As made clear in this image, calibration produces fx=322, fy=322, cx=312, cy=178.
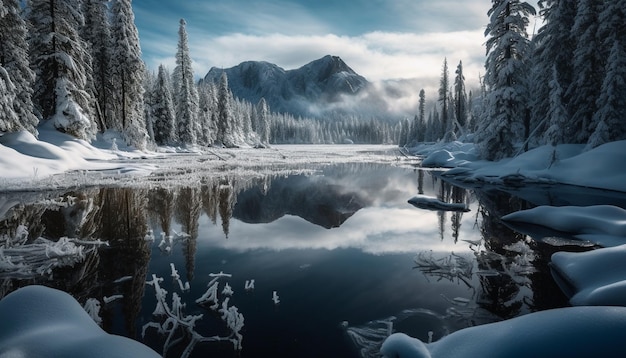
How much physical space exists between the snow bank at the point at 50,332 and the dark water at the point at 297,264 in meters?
1.18

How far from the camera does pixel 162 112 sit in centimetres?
4875

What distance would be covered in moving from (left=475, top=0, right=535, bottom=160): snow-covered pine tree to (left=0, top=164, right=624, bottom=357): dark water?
12461 millimetres

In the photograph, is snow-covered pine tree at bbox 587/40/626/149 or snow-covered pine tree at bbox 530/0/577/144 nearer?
snow-covered pine tree at bbox 587/40/626/149

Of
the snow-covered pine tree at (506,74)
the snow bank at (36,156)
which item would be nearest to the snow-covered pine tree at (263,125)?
the snow bank at (36,156)

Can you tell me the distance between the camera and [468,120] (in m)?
78.6

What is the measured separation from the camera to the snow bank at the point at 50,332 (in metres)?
2.91

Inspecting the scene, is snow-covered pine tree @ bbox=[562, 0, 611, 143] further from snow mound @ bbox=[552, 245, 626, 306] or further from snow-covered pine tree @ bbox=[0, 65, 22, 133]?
snow-covered pine tree @ bbox=[0, 65, 22, 133]

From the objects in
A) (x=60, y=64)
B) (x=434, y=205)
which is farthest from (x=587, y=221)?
(x=60, y=64)

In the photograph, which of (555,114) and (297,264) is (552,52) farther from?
(297,264)

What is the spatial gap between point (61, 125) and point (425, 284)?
30.9 meters

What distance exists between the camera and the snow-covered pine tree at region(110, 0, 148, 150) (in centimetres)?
3569

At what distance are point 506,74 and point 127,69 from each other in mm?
38210

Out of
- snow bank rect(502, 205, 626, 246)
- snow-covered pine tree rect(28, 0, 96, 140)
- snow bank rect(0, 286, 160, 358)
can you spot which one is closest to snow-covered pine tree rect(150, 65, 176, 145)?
snow-covered pine tree rect(28, 0, 96, 140)

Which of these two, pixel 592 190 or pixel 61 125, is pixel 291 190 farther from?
pixel 61 125
